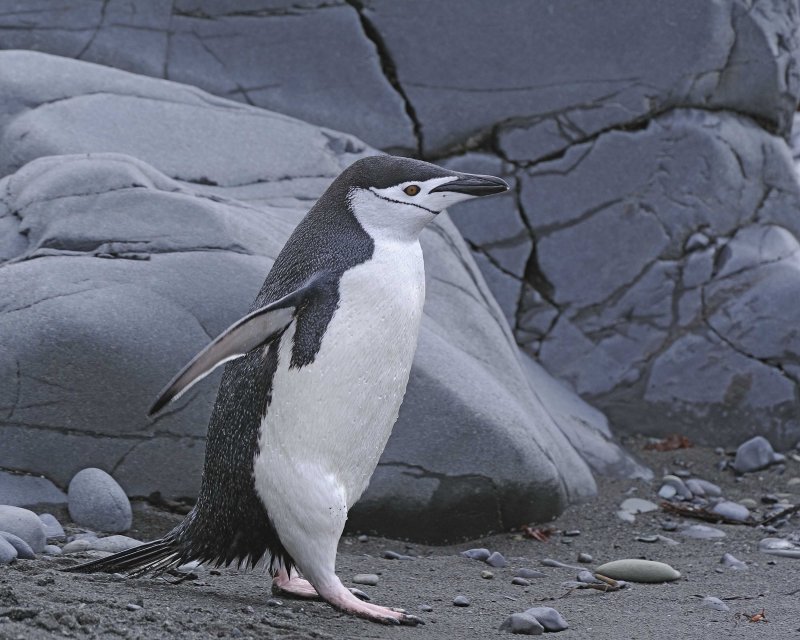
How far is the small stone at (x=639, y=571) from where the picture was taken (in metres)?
3.61

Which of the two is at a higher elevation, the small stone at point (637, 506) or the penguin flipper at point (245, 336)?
the penguin flipper at point (245, 336)

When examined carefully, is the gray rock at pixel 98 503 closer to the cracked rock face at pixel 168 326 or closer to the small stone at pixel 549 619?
the cracked rock face at pixel 168 326

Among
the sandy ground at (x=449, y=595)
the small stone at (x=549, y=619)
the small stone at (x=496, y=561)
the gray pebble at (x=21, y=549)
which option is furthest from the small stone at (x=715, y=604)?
the gray pebble at (x=21, y=549)

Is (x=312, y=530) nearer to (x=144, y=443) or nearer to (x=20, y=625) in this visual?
(x=20, y=625)

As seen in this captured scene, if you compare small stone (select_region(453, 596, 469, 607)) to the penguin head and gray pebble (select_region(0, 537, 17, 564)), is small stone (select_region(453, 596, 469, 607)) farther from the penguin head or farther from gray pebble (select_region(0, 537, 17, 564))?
gray pebble (select_region(0, 537, 17, 564))

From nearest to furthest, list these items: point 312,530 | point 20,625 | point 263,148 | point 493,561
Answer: point 20,625 → point 312,530 → point 493,561 → point 263,148

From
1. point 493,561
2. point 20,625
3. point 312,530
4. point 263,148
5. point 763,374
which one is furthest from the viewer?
point 763,374

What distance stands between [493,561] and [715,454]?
7.28 feet

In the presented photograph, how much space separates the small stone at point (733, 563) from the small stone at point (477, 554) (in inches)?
32.3

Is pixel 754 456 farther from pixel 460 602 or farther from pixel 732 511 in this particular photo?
pixel 460 602

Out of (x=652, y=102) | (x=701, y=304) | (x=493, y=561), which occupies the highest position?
(x=652, y=102)

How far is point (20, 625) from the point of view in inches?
86.7

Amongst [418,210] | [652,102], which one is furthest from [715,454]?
[418,210]

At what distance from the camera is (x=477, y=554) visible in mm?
3984
